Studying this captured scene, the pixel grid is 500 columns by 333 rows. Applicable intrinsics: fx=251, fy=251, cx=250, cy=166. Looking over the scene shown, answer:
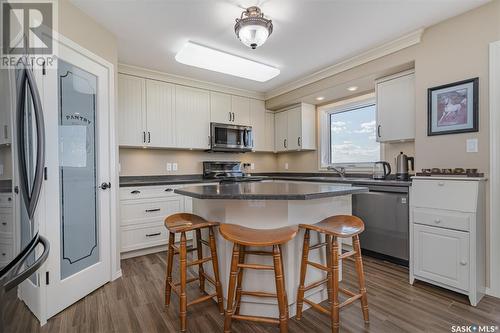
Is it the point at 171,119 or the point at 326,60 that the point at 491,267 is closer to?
the point at 326,60

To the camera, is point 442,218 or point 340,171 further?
point 340,171

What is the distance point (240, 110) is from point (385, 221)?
2.86m

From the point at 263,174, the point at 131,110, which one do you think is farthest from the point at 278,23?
the point at 263,174

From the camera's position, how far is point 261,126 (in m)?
4.74

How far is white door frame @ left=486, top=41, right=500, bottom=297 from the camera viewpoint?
6.71ft

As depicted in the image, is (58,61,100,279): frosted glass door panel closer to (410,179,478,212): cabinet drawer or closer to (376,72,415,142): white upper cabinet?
(410,179,478,212): cabinet drawer

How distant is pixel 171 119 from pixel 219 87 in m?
1.02

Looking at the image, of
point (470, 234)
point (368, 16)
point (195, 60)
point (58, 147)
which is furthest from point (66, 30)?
point (470, 234)

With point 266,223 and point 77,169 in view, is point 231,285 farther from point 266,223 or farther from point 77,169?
point 77,169

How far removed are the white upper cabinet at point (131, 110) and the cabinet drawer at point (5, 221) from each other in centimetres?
280

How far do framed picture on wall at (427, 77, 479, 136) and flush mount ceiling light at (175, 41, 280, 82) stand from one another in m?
1.82

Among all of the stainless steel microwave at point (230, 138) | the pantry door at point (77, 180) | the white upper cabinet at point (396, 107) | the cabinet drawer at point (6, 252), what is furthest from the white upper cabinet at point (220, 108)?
the cabinet drawer at point (6, 252)

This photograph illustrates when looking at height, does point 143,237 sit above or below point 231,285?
below
